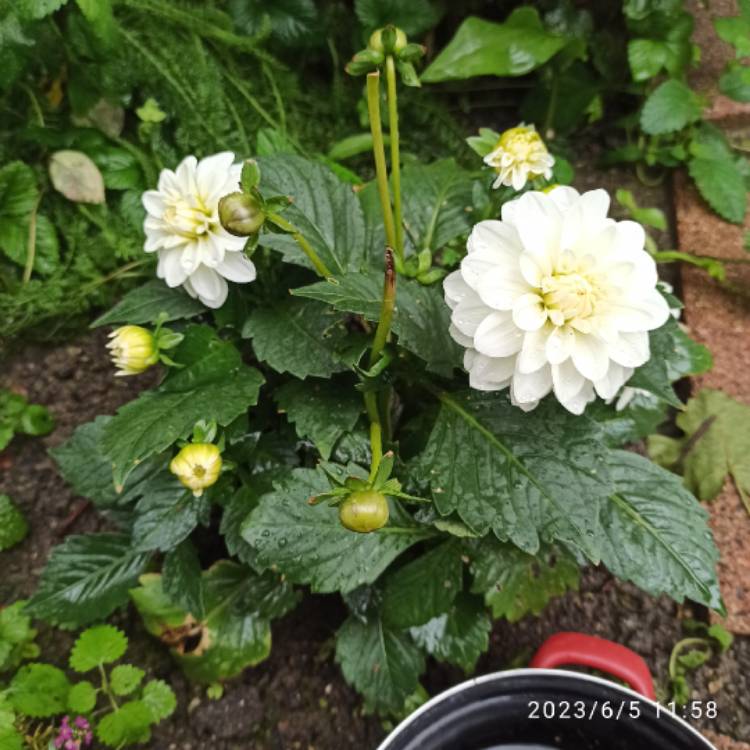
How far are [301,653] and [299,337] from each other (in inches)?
19.0

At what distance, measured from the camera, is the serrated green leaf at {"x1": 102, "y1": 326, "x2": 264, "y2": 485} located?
2.57 ft

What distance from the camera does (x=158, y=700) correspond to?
3.18ft

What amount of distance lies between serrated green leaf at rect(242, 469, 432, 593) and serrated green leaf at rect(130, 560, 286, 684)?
0.17 m

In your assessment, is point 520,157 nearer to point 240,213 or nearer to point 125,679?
point 240,213

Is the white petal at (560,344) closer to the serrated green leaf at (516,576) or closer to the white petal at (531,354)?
the white petal at (531,354)

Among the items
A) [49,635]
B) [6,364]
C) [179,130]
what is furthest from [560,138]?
[49,635]

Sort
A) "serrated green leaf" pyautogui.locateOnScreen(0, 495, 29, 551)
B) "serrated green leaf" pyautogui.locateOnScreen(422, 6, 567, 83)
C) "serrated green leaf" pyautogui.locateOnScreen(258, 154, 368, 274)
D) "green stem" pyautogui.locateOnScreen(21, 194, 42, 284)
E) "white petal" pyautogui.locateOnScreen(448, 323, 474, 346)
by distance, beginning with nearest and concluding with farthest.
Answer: "white petal" pyautogui.locateOnScreen(448, 323, 474, 346)
"serrated green leaf" pyautogui.locateOnScreen(258, 154, 368, 274)
"serrated green leaf" pyautogui.locateOnScreen(0, 495, 29, 551)
"green stem" pyautogui.locateOnScreen(21, 194, 42, 284)
"serrated green leaf" pyautogui.locateOnScreen(422, 6, 567, 83)

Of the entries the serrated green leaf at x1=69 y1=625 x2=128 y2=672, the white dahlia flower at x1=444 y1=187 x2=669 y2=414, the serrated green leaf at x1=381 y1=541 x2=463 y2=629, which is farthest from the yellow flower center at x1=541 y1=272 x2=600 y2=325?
the serrated green leaf at x1=69 y1=625 x2=128 y2=672

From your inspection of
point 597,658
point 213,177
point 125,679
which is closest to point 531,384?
point 597,658

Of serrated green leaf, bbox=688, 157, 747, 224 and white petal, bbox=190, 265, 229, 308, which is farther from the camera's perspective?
serrated green leaf, bbox=688, 157, 747, 224

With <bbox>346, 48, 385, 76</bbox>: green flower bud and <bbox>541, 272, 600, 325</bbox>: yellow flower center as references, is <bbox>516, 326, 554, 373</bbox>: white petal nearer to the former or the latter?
<bbox>541, 272, 600, 325</bbox>: yellow flower center

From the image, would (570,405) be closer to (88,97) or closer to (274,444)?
(274,444)

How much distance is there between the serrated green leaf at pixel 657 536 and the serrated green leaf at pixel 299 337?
37 cm

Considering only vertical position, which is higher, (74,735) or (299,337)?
(299,337)
